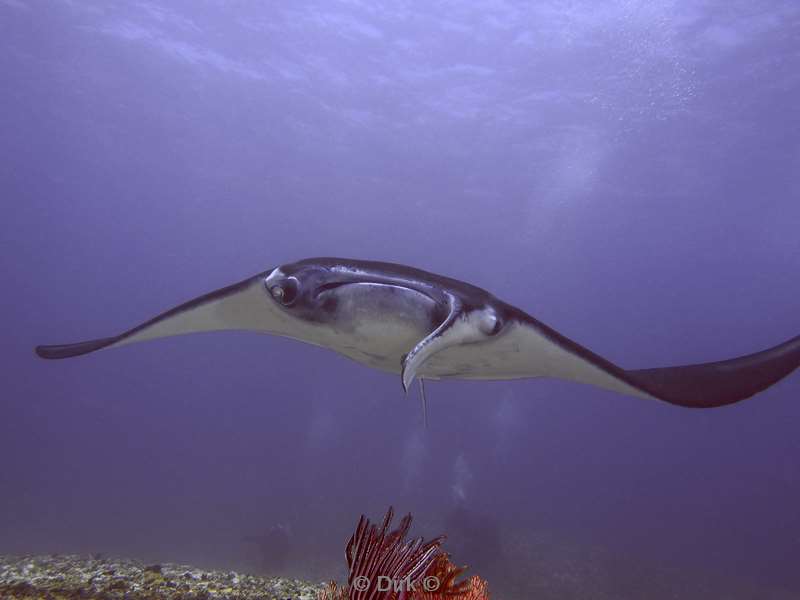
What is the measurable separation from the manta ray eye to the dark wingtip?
0.92m

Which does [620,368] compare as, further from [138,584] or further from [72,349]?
[138,584]

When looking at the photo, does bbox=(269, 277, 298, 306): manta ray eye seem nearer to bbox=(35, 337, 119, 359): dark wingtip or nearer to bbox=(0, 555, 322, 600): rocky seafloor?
bbox=(35, 337, 119, 359): dark wingtip

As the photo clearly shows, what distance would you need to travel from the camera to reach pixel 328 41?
20766mm

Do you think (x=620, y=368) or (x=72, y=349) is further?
(x=72, y=349)

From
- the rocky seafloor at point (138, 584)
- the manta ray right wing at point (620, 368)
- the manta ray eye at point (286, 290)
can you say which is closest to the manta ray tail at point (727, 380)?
the manta ray right wing at point (620, 368)

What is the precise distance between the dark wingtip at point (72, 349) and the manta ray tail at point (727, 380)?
2.71 meters

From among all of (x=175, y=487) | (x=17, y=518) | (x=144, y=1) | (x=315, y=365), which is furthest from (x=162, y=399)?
(x=144, y=1)

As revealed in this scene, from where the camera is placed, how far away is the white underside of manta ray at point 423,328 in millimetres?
2457

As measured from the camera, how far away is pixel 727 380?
258 centimetres

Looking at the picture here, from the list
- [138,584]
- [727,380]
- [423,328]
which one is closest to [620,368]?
[727,380]

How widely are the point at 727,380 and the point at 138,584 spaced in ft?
12.2

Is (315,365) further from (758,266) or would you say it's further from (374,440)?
(758,266)

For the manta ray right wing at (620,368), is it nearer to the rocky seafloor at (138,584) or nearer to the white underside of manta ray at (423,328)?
the white underside of manta ray at (423,328)

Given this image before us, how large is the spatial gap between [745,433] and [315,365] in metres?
69.2
